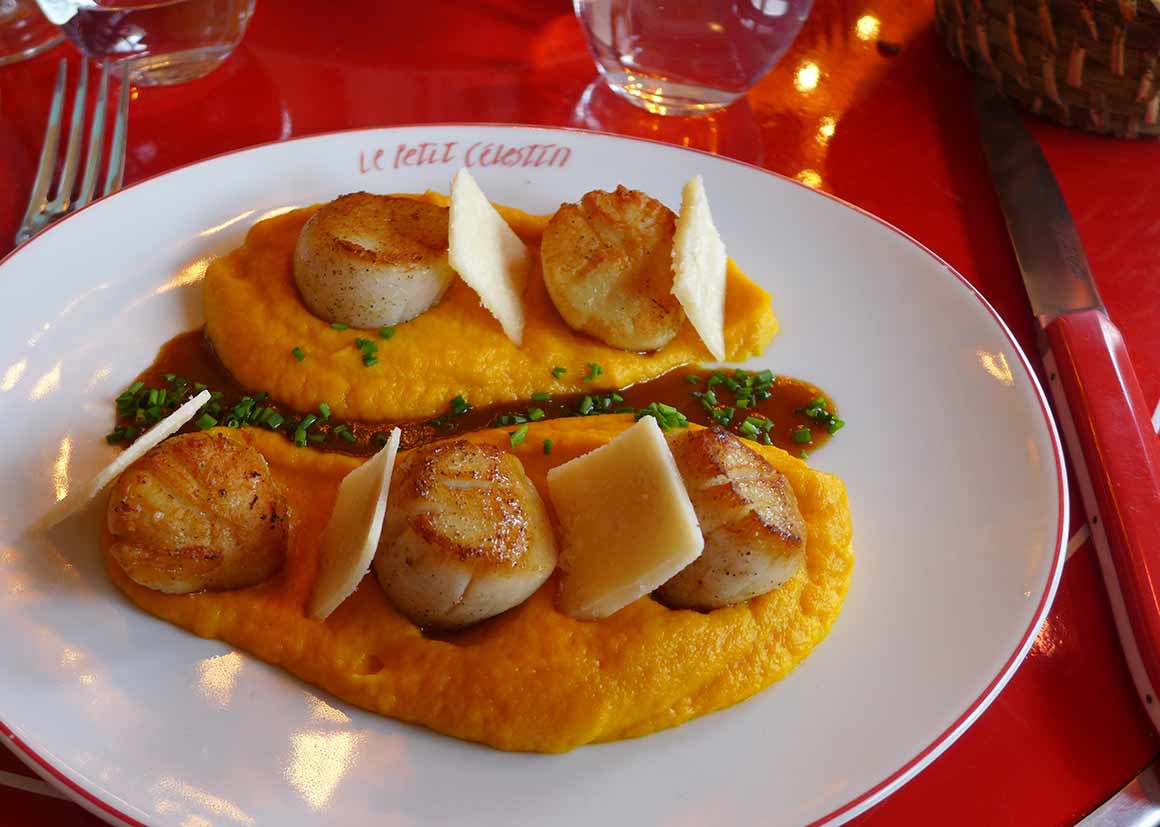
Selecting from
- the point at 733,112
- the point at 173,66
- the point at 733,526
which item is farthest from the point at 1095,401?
the point at 173,66

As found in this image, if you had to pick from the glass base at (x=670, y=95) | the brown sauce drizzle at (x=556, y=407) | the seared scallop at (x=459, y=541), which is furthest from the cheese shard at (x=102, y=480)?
the glass base at (x=670, y=95)

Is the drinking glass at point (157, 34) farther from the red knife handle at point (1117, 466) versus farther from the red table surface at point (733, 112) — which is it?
the red knife handle at point (1117, 466)

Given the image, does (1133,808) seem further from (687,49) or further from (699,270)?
(687,49)

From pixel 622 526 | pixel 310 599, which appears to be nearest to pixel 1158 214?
pixel 622 526

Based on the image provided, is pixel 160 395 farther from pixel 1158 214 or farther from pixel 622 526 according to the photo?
pixel 1158 214

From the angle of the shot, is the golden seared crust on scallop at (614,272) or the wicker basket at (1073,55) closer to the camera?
the golden seared crust on scallop at (614,272)
